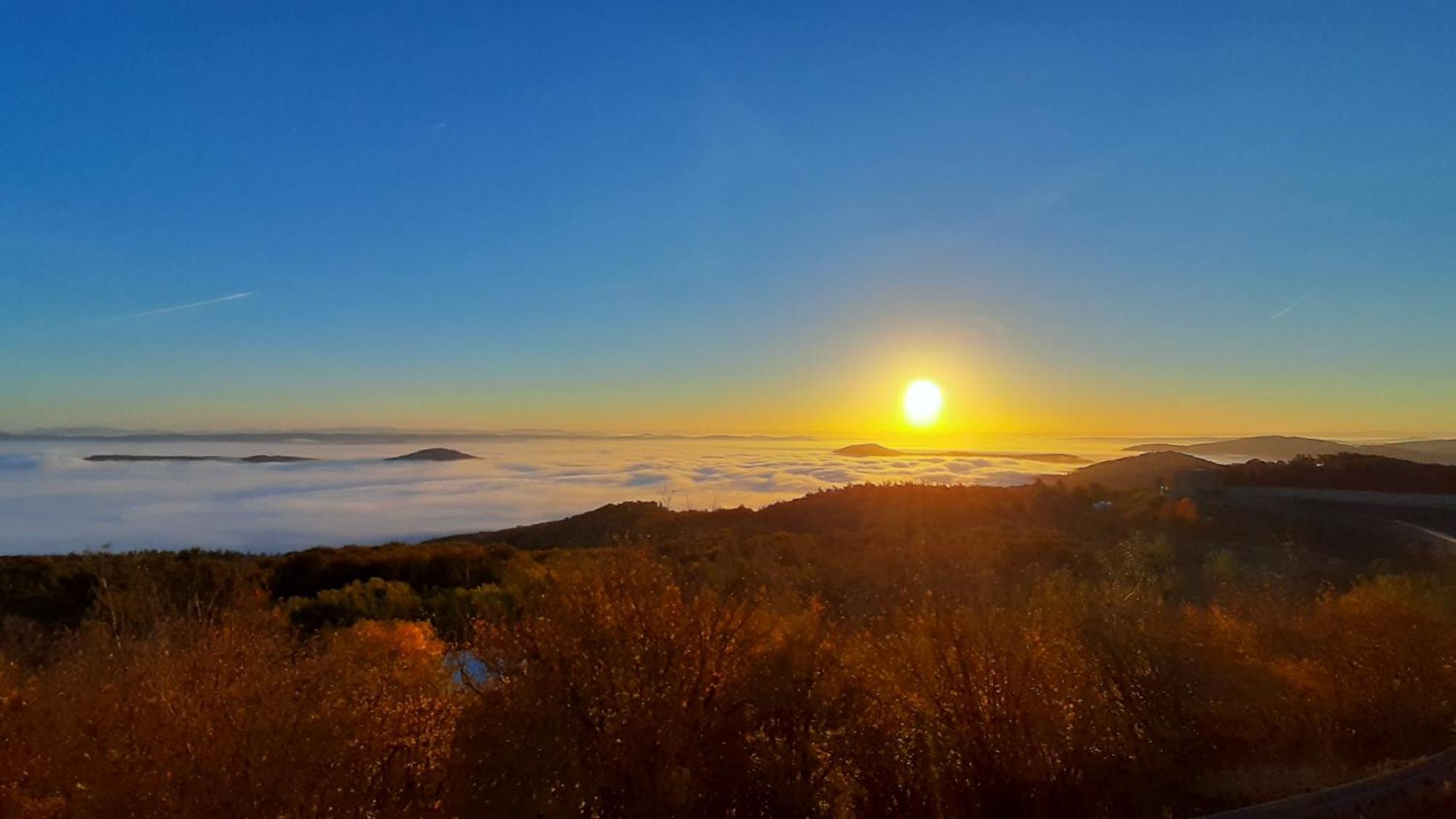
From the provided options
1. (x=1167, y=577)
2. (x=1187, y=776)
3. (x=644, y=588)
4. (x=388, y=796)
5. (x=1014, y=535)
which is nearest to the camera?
(x=388, y=796)

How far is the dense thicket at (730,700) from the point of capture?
6242 millimetres

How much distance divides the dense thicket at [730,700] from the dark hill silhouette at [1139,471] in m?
33.6

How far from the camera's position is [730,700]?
294 inches

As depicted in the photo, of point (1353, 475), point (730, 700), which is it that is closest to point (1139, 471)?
point (1353, 475)

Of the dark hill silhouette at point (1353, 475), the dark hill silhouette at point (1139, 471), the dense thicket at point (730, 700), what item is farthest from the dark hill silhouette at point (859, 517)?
the dense thicket at point (730, 700)

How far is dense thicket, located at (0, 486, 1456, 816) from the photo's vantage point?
20.5ft

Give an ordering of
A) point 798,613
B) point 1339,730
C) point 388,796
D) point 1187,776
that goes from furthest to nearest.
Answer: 1. point 1339,730
2. point 1187,776
3. point 798,613
4. point 388,796

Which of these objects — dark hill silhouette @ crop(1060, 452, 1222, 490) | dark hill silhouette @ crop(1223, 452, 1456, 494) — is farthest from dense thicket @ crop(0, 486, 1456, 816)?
dark hill silhouette @ crop(1060, 452, 1222, 490)

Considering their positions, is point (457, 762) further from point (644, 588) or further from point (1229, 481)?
point (1229, 481)

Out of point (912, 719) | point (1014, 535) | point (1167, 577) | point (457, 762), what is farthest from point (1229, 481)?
point (457, 762)

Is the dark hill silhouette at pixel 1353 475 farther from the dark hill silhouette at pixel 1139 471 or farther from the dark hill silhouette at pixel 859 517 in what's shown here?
the dark hill silhouette at pixel 859 517

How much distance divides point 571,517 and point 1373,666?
4343cm

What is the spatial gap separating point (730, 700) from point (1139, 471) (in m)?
49.1

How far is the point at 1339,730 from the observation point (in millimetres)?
9812
